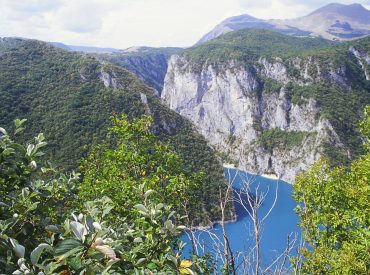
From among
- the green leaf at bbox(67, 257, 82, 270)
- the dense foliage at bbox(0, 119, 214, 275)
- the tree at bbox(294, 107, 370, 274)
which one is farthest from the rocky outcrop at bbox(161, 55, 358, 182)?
the green leaf at bbox(67, 257, 82, 270)

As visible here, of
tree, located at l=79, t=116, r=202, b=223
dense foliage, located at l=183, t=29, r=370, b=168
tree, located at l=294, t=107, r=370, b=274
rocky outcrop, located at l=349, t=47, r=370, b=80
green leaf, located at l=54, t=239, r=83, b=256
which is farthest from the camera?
rocky outcrop, located at l=349, t=47, r=370, b=80

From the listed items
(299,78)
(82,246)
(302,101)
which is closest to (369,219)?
(82,246)

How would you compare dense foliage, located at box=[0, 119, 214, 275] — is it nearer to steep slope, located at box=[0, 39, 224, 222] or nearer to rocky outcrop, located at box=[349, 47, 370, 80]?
steep slope, located at box=[0, 39, 224, 222]

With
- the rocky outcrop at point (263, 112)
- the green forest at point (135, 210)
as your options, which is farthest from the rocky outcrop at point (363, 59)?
the green forest at point (135, 210)

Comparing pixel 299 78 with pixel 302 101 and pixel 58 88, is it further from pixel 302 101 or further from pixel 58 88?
pixel 58 88

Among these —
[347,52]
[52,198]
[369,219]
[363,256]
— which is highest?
[347,52]
